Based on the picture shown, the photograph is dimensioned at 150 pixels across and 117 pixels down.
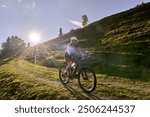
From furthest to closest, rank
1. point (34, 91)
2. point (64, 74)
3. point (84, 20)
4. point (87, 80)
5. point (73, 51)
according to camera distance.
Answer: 1. point (84, 20)
2. point (34, 91)
3. point (64, 74)
4. point (73, 51)
5. point (87, 80)

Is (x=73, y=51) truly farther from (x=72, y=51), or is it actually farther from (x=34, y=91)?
(x=34, y=91)

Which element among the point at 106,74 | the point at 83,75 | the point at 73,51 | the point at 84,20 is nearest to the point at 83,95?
the point at 83,75

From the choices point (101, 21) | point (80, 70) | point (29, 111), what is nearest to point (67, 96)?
point (80, 70)

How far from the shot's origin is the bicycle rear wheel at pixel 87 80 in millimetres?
19453

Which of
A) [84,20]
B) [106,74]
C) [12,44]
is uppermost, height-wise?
[84,20]

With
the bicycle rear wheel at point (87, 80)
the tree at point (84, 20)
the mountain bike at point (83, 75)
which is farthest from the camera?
the tree at point (84, 20)

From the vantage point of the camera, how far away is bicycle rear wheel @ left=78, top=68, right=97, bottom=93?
19453mm

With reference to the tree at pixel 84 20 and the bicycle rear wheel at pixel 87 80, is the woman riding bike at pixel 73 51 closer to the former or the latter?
the bicycle rear wheel at pixel 87 80

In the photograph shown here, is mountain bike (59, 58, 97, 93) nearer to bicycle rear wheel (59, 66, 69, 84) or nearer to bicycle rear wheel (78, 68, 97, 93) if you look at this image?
bicycle rear wheel (78, 68, 97, 93)

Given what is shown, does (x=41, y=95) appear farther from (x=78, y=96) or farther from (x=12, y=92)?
(x=12, y=92)

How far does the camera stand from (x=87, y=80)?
1966 centimetres

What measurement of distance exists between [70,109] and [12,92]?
1309 cm

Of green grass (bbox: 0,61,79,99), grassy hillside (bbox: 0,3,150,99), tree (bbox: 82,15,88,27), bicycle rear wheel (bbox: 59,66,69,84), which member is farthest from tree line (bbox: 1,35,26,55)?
bicycle rear wheel (bbox: 59,66,69,84)

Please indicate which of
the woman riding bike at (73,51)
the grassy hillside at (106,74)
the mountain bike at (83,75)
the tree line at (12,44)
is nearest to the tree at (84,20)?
the tree line at (12,44)
